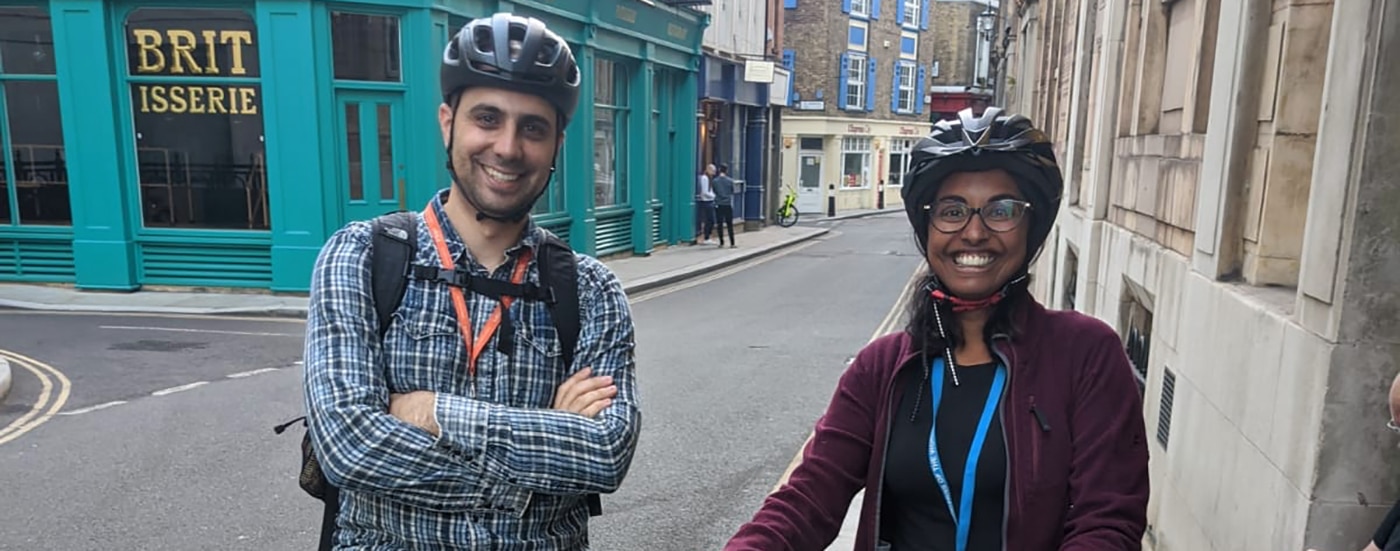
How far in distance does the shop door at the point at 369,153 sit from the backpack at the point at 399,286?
10.4m

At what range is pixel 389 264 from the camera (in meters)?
2.00

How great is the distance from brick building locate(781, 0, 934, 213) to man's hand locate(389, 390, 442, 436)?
111ft

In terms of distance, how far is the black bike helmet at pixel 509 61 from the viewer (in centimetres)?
210

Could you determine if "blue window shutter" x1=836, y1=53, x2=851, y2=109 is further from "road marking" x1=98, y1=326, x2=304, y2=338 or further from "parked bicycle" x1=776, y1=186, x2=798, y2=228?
"road marking" x1=98, y1=326, x2=304, y2=338

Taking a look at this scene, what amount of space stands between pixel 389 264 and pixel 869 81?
37.2 m

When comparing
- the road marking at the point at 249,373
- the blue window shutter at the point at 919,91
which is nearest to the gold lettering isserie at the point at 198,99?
the road marking at the point at 249,373

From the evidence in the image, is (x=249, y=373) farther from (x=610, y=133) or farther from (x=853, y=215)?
(x=853, y=215)

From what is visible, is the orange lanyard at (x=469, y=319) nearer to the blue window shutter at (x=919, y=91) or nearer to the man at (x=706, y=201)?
the man at (x=706, y=201)

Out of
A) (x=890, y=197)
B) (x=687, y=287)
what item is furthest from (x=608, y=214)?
(x=890, y=197)

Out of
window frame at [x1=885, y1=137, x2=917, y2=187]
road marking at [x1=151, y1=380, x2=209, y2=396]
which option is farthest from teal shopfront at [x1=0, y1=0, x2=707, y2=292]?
window frame at [x1=885, y1=137, x2=917, y2=187]

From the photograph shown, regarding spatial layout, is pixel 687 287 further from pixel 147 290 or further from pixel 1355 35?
pixel 1355 35

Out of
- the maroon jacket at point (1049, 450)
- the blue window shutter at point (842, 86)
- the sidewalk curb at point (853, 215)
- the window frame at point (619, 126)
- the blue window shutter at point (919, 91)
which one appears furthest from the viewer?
the blue window shutter at point (919, 91)

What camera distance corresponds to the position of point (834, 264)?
18.5m

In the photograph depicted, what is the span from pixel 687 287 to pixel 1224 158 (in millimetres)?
11388
